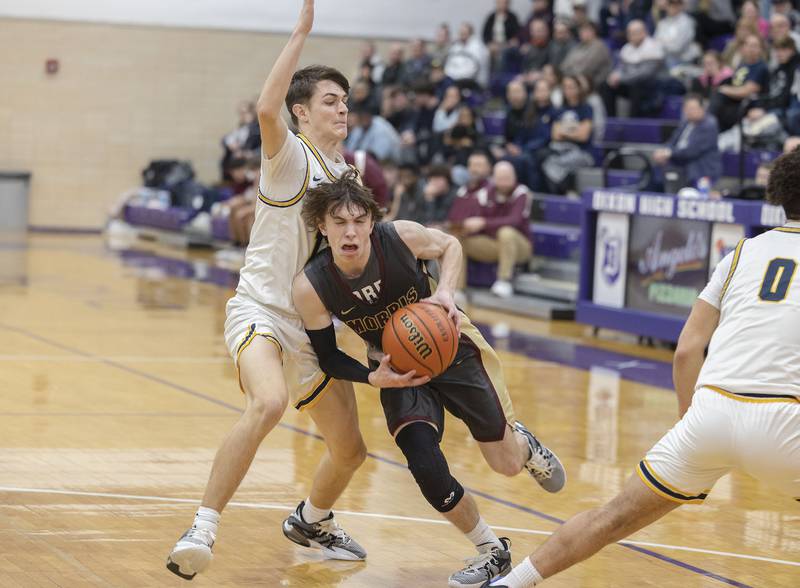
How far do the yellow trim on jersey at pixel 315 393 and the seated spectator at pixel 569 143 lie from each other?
37.2 ft

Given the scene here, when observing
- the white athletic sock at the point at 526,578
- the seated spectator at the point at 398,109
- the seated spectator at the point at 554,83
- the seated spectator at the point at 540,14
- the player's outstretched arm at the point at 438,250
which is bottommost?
the white athletic sock at the point at 526,578

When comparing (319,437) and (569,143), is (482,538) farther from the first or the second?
(569,143)

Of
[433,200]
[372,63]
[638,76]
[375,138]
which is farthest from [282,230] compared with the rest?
[372,63]

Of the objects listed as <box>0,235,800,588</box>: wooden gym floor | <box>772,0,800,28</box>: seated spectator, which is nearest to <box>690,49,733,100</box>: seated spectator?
<box>772,0,800,28</box>: seated spectator

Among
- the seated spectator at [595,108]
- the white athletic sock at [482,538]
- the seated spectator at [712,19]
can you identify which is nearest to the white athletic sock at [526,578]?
the white athletic sock at [482,538]

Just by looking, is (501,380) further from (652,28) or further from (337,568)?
(652,28)

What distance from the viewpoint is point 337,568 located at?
212 inches

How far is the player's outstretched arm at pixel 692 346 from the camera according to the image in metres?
4.39

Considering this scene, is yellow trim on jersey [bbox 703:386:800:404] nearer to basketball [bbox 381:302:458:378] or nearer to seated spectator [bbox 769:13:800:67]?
basketball [bbox 381:302:458:378]

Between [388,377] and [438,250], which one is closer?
[388,377]

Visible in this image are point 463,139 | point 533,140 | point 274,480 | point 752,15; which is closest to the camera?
point 274,480

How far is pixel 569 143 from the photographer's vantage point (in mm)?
16484

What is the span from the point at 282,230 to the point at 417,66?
16.7m

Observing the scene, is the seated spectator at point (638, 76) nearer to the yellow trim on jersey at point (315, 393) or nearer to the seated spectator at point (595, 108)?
the seated spectator at point (595, 108)
